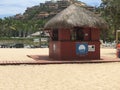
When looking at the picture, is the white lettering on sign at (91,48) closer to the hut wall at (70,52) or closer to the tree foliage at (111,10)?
the hut wall at (70,52)

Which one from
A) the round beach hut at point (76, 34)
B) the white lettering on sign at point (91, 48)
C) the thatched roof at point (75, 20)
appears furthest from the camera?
the white lettering on sign at point (91, 48)

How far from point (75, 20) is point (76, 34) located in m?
1.03

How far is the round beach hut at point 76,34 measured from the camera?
20359mm

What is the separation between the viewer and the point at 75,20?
2036cm

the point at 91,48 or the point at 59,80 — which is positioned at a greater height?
the point at 91,48

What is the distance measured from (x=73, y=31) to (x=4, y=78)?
30.2 ft

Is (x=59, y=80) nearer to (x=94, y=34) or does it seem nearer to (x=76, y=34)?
(x=76, y=34)

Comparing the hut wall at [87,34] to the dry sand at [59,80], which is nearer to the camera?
the dry sand at [59,80]

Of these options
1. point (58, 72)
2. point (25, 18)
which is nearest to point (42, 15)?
point (25, 18)

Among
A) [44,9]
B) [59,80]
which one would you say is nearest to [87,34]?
[59,80]

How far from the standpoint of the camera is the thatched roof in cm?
2017

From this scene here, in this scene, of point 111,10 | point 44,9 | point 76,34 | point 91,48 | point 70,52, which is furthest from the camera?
point 44,9

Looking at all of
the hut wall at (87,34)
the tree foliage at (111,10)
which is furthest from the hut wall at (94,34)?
the tree foliage at (111,10)

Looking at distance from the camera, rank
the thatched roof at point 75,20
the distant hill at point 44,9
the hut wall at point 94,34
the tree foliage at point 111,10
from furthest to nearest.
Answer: the distant hill at point 44,9 → the tree foliage at point 111,10 → the hut wall at point 94,34 → the thatched roof at point 75,20
